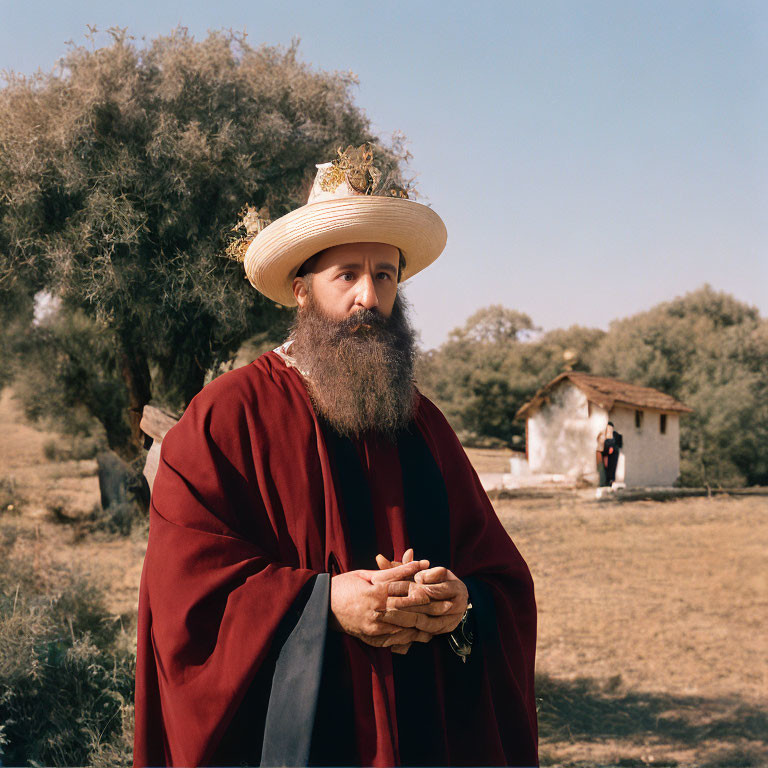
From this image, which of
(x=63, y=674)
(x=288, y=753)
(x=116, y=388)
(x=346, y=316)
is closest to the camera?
(x=288, y=753)

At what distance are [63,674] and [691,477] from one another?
73.7ft

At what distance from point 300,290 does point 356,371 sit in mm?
399

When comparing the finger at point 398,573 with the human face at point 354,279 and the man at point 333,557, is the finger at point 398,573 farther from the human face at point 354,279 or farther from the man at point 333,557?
the human face at point 354,279

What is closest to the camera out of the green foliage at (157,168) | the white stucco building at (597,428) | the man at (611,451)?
the green foliage at (157,168)

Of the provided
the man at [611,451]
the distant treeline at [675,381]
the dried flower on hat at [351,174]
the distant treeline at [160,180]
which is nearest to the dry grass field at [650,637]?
the distant treeline at [160,180]

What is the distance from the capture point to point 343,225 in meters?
2.19

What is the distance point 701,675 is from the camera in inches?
265

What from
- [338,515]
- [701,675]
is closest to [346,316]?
[338,515]

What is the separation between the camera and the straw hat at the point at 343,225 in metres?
2.20

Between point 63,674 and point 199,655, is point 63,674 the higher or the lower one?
the lower one

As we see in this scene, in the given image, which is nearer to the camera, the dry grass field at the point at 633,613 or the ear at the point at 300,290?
the ear at the point at 300,290

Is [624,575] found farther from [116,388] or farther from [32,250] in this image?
[32,250]

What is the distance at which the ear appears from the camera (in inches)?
94.2

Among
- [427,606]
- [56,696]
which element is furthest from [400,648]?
[56,696]
